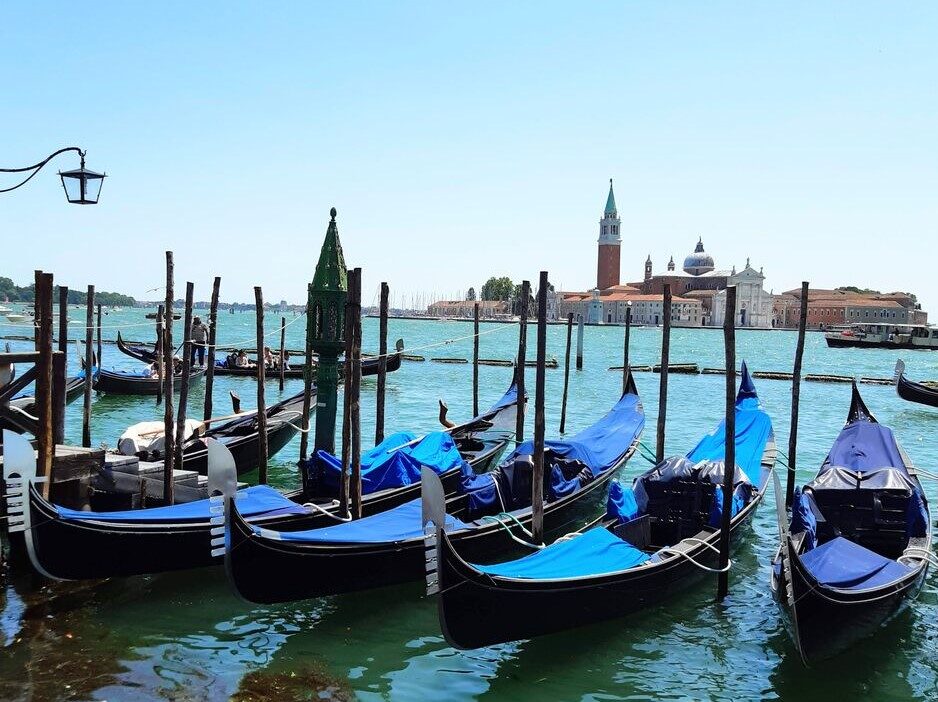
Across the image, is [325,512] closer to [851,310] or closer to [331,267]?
[331,267]

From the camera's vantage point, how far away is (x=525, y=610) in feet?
16.1

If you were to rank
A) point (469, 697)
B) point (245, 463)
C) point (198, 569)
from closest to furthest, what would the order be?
1. point (469, 697)
2. point (198, 569)
3. point (245, 463)

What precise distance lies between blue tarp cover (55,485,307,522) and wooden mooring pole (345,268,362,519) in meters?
0.43

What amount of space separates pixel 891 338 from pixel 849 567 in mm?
50073

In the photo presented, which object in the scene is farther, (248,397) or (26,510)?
(248,397)

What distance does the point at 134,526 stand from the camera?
5.83 meters

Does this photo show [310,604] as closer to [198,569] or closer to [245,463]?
[198,569]

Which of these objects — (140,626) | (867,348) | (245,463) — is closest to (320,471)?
(140,626)

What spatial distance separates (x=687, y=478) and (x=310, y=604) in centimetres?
284

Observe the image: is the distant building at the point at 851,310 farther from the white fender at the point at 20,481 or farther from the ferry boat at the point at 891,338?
the white fender at the point at 20,481

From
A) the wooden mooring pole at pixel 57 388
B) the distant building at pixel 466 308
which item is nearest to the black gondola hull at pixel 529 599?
the wooden mooring pole at pixel 57 388

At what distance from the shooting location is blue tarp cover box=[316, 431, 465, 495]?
725cm

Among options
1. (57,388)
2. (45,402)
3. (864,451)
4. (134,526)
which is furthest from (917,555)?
(57,388)

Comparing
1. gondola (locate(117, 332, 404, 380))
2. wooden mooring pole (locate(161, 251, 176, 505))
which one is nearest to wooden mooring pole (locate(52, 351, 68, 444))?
wooden mooring pole (locate(161, 251, 176, 505))
